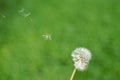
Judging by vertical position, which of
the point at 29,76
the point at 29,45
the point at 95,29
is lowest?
the point at 29,76

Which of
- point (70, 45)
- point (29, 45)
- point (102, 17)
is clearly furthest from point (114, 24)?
point (29, 45)

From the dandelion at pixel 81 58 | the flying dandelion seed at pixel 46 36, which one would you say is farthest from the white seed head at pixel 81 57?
the flying dandelion seed at pixel 46 36

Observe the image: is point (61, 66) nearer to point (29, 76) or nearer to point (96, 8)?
point (29, 76)

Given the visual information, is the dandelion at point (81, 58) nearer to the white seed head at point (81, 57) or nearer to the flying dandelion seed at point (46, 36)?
the white seed head at point (81, 57)

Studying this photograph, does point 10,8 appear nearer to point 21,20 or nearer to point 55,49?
point 21,20

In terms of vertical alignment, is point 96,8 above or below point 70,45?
above

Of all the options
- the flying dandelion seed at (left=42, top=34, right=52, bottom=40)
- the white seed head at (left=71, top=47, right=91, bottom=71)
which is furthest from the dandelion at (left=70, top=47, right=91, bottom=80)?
the flying dandelion seed at (left=42, top=34, right=52, bottom=40)

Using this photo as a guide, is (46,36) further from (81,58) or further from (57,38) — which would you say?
(81,58)

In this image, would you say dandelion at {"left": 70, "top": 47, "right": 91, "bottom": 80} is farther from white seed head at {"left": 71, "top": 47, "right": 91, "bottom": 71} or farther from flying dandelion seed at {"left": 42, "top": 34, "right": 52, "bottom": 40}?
flying dandelion seed at {"left": 42, "top": 34, "right": 52, "bottom": 40}

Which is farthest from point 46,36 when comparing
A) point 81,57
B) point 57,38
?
point 81,57
